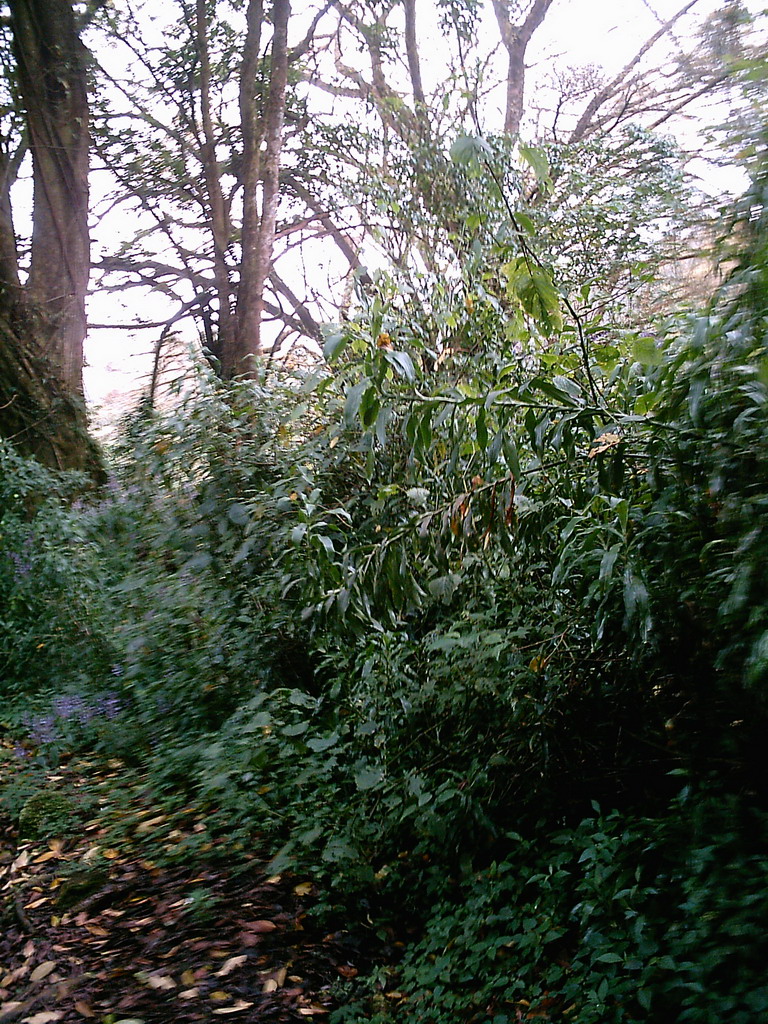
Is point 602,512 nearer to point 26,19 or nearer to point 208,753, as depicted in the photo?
point 208,753

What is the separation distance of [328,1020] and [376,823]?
0.72m

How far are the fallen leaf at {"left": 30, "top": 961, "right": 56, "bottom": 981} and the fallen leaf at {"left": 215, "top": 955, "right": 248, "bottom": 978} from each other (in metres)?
0.66

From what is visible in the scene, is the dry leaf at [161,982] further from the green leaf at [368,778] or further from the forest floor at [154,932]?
the green leaf at [368,778]

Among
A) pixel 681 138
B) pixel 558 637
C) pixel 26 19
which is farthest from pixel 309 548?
pixel 26 19

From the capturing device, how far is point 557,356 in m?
2.74

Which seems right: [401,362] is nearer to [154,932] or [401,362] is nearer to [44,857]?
[154,932]

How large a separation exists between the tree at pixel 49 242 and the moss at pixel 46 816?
3892 mm

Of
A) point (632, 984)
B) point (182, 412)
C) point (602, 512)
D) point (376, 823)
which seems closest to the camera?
point (632, 984)

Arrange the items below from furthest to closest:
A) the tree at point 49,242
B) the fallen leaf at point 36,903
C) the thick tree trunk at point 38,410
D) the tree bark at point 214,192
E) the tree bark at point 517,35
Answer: the tree bark at point 517,35 → the tree bark at point 214,192 → the tree at point 49,242 → the thick tree trunk at point 38,410 → the fallen leaf at point 36,903

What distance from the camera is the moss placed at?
13.8 ft

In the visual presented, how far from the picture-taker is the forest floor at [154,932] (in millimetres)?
2838

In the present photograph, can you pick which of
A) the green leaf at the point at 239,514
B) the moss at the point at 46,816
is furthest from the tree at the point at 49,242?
the green leaf at the point at 239,514

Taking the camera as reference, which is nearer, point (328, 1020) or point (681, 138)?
point (328, 1020)

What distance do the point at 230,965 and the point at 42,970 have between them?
71 centimetres
